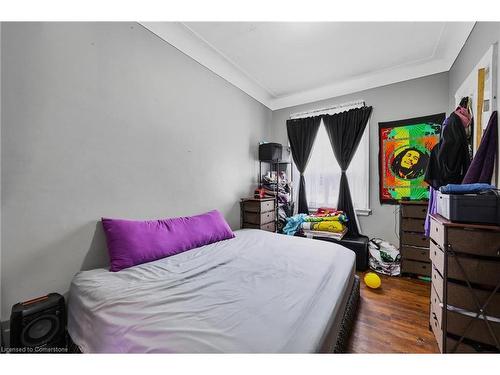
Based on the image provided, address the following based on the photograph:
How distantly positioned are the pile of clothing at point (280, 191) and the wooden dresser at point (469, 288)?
7.46 feet

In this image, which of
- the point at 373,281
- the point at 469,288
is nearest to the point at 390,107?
the point at 373,281

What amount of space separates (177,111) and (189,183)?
809 millimetres

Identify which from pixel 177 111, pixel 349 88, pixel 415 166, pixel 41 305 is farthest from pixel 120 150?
pixel 415 166

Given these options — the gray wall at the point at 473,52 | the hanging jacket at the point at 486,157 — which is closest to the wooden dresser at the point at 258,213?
the hanging jacket at the point at 486,157

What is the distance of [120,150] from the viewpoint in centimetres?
174

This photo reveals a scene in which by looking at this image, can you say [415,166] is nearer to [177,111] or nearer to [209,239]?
[209,239]

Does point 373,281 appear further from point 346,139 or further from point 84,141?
point 84,141

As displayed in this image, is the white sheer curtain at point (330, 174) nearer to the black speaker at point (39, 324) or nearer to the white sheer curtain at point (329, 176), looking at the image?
the white sheer curtain at point (329, 176)

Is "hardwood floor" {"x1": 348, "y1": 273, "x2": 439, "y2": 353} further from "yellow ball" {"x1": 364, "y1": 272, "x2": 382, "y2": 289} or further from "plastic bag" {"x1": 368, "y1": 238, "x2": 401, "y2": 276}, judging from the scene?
"plastic bag" {"x1": 368, "y1": 238, "x2": 401, "y2": 276}

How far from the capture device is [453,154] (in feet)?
5.89

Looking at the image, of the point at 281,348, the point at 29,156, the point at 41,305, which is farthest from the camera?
the point at 29,156

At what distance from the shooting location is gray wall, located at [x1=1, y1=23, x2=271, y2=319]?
49.6 inches

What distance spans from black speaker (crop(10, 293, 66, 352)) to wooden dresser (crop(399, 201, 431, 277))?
3.38 metres

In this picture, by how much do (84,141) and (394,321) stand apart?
2.90 metres
